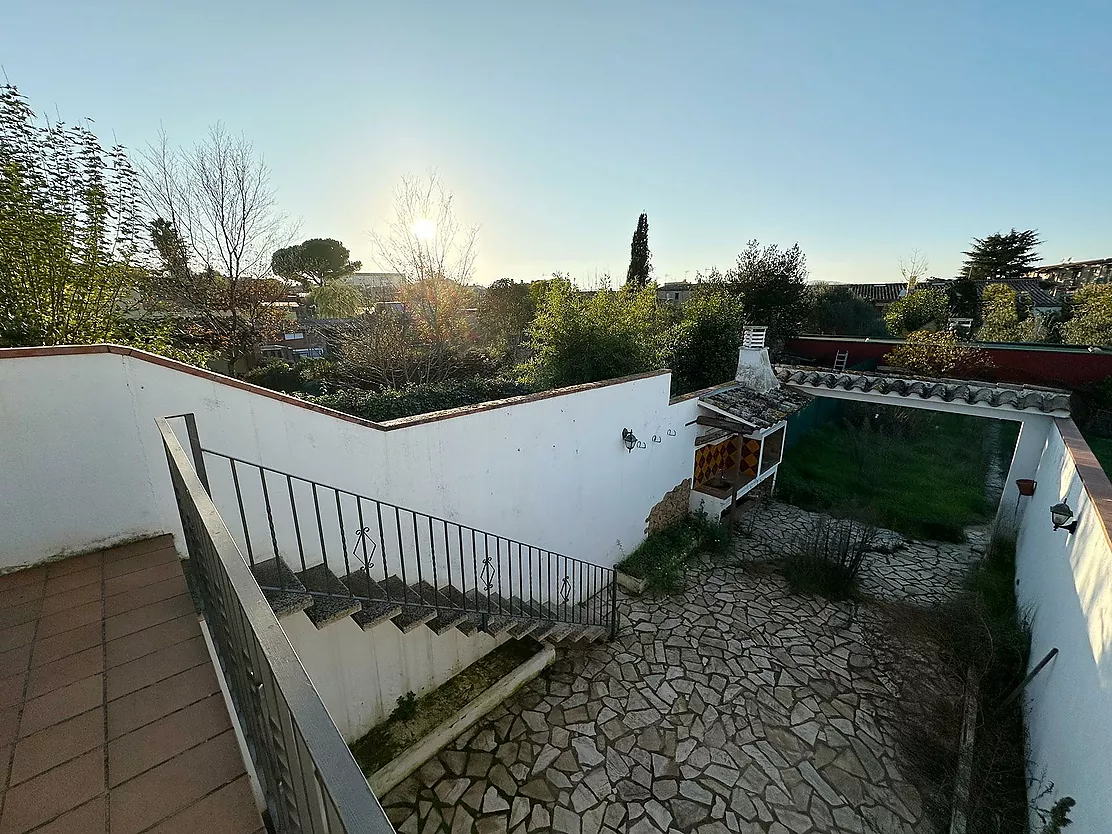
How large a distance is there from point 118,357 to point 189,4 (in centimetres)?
485

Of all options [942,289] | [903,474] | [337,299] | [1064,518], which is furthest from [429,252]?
[942,289]

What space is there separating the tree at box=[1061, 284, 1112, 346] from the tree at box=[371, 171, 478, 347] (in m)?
16.9

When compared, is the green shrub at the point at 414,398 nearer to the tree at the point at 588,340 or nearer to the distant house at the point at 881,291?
the tree at the point at 588,340

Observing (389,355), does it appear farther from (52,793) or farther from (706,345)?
(52,793)

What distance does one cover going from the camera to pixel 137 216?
520 cm

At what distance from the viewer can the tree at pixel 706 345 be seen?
1059cm

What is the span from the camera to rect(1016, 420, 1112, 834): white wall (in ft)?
10.1

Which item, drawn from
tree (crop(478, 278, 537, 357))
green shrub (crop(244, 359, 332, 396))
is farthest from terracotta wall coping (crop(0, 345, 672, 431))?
tree (crop(478, 278, 537, 357))

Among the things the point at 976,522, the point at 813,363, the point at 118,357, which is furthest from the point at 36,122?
the point at 813,363

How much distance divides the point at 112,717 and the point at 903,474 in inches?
550

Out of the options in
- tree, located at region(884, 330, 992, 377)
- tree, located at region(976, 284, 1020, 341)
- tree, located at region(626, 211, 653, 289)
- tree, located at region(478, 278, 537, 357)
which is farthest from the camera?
tree, located at region(626, 211, 653, 289)

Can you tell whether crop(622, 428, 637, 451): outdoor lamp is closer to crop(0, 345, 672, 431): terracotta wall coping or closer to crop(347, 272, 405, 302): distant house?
crop(0, 345, 672, 431): terracotta wall coping

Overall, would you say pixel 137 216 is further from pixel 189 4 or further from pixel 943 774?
pixel 943 774

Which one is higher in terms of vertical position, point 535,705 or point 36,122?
point 36,122
